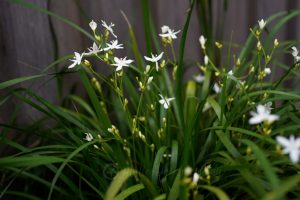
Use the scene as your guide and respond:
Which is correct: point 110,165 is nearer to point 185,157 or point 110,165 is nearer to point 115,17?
point 185,157

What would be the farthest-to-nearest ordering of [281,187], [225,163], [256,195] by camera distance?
[225,163] < [256,195] < [281,187]

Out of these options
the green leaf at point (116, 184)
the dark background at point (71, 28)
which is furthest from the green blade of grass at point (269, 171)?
the dark background at point (71, 28)

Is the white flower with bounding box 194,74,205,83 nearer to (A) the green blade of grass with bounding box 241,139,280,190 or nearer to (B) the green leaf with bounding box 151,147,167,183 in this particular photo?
(B) the green leaf with bounding box 151,147,167,183

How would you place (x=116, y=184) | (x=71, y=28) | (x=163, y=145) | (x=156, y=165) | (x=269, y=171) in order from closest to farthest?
(x=269, y=171) < (x=116, y=184) < (x=156, y=165) < (x=163, y=145) < (x=71, y=28)

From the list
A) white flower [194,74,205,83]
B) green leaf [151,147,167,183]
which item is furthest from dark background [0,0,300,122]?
green leaf [151,147,167,183]

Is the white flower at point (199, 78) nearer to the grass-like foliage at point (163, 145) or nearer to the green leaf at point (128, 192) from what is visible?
the grass-like foliage at point (163, 145)

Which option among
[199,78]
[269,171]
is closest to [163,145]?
[269,171]

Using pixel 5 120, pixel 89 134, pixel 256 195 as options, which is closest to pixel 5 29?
pixel 5 120

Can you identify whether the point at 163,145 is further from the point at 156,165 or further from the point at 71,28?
the point at 71,28
